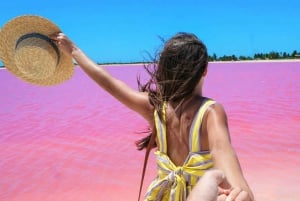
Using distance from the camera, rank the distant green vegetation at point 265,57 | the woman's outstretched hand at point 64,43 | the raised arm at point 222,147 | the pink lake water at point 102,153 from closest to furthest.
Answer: the raised arm at point 222,147, the woman's outstretched hand at point 64,43, the pink lake water at point 102,153, the distant green vegetation at point 265,57

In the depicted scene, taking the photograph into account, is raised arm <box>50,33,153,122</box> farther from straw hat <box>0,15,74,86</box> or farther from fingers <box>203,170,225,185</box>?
fingers <box>203,170,225,185</box>

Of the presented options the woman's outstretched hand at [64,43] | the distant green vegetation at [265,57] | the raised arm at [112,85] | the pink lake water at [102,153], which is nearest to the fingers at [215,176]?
the raised arm at [112,85]

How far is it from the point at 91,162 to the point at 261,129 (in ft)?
8.72

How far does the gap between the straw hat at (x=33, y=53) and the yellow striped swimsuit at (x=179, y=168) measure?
0.80 m

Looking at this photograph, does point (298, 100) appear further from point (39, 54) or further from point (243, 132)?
point (39, 54)

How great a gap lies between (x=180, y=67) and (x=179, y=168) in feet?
0.94

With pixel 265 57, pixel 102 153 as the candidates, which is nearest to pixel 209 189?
pixel 102 153

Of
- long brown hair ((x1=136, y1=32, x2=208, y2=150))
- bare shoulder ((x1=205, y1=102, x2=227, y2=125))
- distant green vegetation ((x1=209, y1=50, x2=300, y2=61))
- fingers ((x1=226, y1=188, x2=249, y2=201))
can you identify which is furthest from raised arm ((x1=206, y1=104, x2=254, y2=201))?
distant green vegetation ((x1=209, y1=50, x2=300, y2=61))

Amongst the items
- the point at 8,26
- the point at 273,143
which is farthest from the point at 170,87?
the point at 273,143

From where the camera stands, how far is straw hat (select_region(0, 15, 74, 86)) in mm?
2031

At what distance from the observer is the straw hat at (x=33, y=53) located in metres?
2.03

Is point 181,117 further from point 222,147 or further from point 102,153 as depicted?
point 102,153

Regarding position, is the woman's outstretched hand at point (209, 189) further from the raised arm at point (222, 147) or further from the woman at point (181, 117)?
the woman at point (181, 117)

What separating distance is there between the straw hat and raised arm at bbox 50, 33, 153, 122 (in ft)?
0.55
